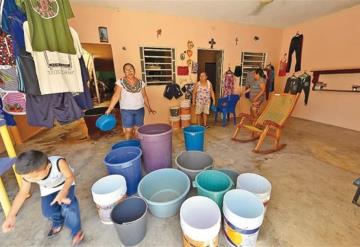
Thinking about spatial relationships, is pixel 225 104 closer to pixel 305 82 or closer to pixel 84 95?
pixel 305 82

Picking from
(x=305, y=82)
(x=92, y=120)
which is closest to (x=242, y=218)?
(x=92, y=120)

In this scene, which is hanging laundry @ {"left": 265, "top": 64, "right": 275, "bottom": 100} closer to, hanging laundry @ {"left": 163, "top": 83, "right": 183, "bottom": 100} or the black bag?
hanging laundry @ {"left": 163, "top": 83, "right": 183, "bottom": 100}

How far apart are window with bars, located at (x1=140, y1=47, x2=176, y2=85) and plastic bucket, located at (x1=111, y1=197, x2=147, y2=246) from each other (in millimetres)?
2802

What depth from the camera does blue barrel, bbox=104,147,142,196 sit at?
61.4 inches

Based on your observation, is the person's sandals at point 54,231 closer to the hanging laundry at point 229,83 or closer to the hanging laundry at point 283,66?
the hanging laundry at point 229,83

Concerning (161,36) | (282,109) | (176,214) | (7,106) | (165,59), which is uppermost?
(161,36)

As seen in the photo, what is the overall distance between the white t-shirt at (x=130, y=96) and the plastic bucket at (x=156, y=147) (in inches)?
16.9

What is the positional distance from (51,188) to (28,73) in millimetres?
1004

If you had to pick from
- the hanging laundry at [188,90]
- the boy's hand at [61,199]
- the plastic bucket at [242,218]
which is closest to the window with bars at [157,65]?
the hanging laundry at [188,90]

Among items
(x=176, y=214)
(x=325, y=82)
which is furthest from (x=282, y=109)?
(x=176, y=214)

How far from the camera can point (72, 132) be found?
12.0ft

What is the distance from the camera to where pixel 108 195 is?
1295mm

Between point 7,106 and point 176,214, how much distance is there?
6.53 feet

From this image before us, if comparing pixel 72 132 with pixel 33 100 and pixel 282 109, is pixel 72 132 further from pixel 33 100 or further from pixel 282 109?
pixel 282 109
